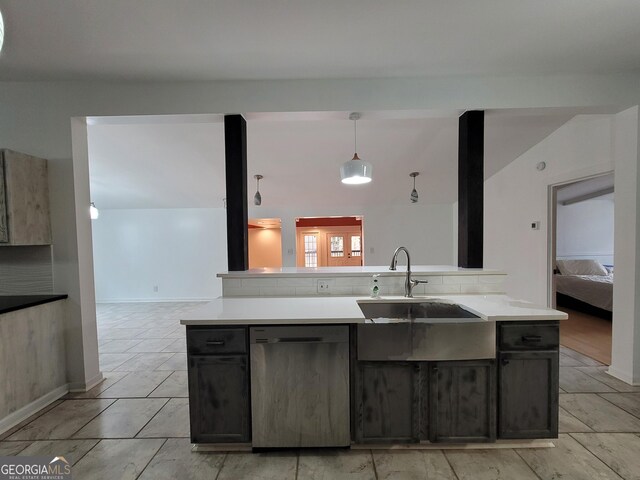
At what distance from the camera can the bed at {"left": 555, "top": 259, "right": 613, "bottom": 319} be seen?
4.18 meters

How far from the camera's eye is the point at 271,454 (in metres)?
1.67

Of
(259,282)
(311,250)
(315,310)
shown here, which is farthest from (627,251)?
(311,250)

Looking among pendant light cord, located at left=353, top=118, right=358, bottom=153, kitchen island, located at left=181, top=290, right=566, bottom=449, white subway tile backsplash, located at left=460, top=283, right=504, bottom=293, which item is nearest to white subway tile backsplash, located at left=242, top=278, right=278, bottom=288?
kitchen island, located at left=181, top=290, right=566, bottom=449

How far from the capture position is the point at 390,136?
11.9 ft

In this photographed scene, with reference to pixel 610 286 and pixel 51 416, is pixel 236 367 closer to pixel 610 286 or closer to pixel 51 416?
pixel 51 416

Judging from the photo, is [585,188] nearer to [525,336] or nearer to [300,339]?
[525,336]

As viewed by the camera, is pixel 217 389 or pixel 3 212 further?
pixel 3 212

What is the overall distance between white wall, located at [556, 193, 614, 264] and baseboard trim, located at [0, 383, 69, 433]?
7991 millimetres

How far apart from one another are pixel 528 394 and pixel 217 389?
180cm

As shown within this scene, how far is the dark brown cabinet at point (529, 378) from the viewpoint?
1625 mm

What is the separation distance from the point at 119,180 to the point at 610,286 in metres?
7.80

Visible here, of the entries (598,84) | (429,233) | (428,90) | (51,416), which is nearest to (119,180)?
(51,416)

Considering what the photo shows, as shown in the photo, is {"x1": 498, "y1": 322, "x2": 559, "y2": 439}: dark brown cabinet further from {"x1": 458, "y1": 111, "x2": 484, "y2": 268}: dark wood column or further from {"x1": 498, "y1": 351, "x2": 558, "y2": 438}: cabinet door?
{"x1": 458, "y1": 111, "x2": 484, "y2": 268}: dark wood column

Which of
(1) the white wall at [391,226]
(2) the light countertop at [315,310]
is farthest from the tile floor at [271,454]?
(1) the white wall at [391,226]
